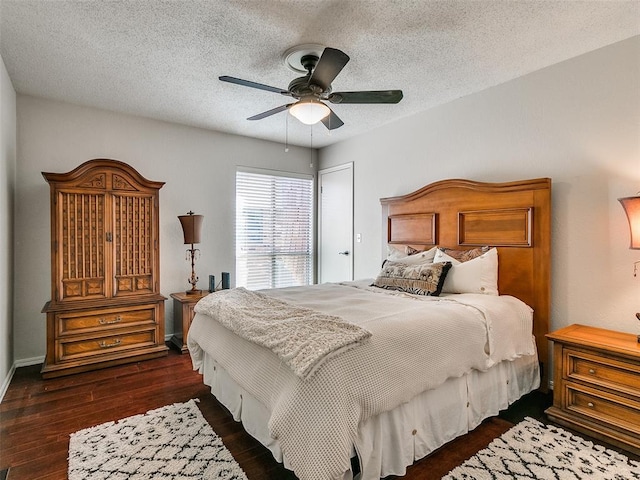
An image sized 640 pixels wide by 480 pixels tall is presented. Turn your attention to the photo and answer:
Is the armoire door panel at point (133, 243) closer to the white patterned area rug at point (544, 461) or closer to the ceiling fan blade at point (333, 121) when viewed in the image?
the ceiling fan blade at point (333, 121)

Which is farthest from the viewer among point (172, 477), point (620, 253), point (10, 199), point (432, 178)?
point (432, 178)

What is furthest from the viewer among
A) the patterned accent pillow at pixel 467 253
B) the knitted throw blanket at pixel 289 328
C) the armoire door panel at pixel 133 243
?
the armoire door panel at pixel 133 243

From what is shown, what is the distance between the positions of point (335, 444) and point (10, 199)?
3.62 m

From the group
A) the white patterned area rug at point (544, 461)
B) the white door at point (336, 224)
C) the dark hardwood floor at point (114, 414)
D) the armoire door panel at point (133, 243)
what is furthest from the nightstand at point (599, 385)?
the armoire door panel at point (133, 243)

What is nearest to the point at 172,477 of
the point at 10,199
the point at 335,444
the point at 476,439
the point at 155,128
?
the point at 335,444

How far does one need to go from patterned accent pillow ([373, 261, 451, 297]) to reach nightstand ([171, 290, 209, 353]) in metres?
2.07

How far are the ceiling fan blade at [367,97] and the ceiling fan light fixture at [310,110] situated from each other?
91mm

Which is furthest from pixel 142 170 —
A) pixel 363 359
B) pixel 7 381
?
pixel 363 359

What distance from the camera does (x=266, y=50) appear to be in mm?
2529

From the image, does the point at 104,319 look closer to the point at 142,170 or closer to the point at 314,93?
the point at 142,170

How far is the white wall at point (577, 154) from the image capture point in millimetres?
2438

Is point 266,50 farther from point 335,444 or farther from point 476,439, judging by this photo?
point 476,439

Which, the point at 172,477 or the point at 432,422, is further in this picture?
the point at 432,422

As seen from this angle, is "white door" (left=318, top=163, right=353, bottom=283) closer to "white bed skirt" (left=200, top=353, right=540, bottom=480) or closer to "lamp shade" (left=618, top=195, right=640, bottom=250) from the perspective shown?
"white bed skirt" (left=200, top=353, right=540, bottom=480)
